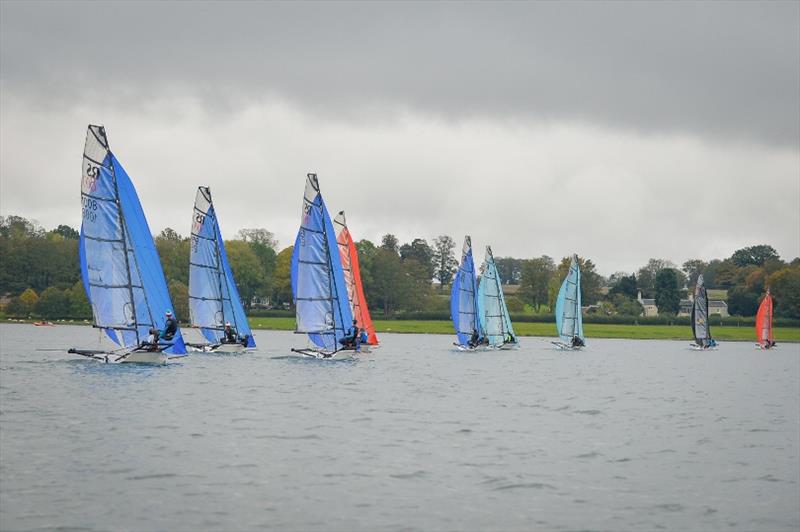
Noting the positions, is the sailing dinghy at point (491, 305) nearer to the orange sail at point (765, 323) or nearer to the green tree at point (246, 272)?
the orange sail at point (765, 323)

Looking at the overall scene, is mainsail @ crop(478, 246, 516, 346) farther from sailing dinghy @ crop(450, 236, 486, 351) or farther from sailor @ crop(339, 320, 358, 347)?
sailor @ crop(339, 320, 358, 347)

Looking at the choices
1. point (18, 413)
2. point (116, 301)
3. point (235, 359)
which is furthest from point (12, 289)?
point (18, 413)

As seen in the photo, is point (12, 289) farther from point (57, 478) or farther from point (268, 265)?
point (57, 478)

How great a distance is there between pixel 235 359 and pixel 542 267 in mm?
139971

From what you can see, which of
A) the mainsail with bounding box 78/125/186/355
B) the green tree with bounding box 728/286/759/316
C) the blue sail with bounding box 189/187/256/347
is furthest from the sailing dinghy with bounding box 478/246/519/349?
the green tree with bounding box 728/286/759/316

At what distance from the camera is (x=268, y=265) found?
185 metres

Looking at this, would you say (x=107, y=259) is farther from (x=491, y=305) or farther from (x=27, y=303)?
(x=27, y=303)

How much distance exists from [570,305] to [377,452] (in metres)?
65.1

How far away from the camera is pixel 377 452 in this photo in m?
26.9

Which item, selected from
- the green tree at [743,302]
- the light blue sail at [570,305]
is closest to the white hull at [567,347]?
the light blue sail at [570,305]

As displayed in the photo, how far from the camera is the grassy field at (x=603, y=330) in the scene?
5044 inches

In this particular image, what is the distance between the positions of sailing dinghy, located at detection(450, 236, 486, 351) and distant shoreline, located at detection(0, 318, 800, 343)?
4224 centimetres

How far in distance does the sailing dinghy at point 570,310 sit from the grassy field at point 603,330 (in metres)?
31.9

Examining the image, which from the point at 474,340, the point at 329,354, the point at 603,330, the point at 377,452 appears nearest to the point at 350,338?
the point at 329,354
